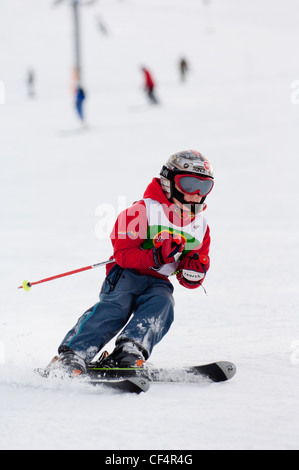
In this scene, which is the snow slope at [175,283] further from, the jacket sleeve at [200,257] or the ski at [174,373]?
the jacket sleeve at [200,257]

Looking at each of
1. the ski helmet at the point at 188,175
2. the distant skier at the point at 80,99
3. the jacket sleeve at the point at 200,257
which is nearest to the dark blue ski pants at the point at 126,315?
the jacket sleeve at the point at 200,257

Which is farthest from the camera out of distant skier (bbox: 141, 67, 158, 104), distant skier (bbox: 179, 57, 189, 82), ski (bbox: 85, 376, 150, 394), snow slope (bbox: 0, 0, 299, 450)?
distant skier (bbox: 179, 57, 189, 82)

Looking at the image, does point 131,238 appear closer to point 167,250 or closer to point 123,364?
point 167,250

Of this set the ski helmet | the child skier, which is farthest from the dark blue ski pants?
the ski helmet

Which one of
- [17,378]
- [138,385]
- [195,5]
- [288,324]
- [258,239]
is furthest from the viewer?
[195,5]

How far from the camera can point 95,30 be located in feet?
191

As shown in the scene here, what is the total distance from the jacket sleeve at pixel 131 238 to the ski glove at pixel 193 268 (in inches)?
8.3

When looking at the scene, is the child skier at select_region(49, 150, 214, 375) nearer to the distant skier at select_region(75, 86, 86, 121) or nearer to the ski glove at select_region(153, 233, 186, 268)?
the ski glove at select_region(153, 233, 186, 268)

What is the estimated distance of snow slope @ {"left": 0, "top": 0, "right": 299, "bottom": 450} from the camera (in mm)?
2992

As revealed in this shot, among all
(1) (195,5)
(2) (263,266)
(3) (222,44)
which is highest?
(1) (195,5)

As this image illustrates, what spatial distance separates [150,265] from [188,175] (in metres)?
0.53
